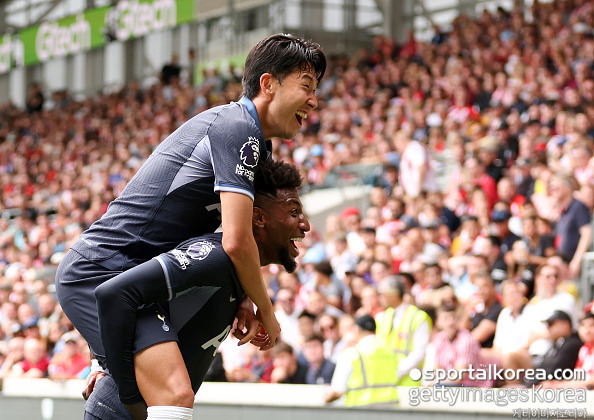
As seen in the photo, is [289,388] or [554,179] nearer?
[289,388]

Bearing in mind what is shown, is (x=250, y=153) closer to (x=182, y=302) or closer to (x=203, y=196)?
(x=203, y=196)

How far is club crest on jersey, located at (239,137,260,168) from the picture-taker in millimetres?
2859

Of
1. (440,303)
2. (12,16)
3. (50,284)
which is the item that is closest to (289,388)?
(440,303)

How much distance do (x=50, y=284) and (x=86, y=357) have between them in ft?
11.5

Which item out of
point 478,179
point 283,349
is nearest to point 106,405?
point 283,349

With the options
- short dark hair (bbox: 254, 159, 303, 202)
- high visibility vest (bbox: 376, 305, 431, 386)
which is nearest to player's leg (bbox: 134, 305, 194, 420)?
short dark hair (bbox: 254, 159, 303, 202)

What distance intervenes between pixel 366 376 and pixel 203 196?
12.0ft

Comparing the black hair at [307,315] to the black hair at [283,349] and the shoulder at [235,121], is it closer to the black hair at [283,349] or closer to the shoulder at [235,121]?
the black hair at [283,349]

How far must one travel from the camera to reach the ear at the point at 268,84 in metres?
3.05

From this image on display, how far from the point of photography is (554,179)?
26.5 feet

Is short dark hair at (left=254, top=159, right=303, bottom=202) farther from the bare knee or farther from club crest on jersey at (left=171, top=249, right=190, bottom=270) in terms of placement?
the bare knee

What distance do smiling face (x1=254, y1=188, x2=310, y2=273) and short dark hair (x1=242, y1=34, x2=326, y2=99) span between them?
0.38 m

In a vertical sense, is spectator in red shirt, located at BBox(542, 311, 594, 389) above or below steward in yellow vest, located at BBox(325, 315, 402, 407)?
above

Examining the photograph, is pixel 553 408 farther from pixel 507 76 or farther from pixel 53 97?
pixel 53 97
